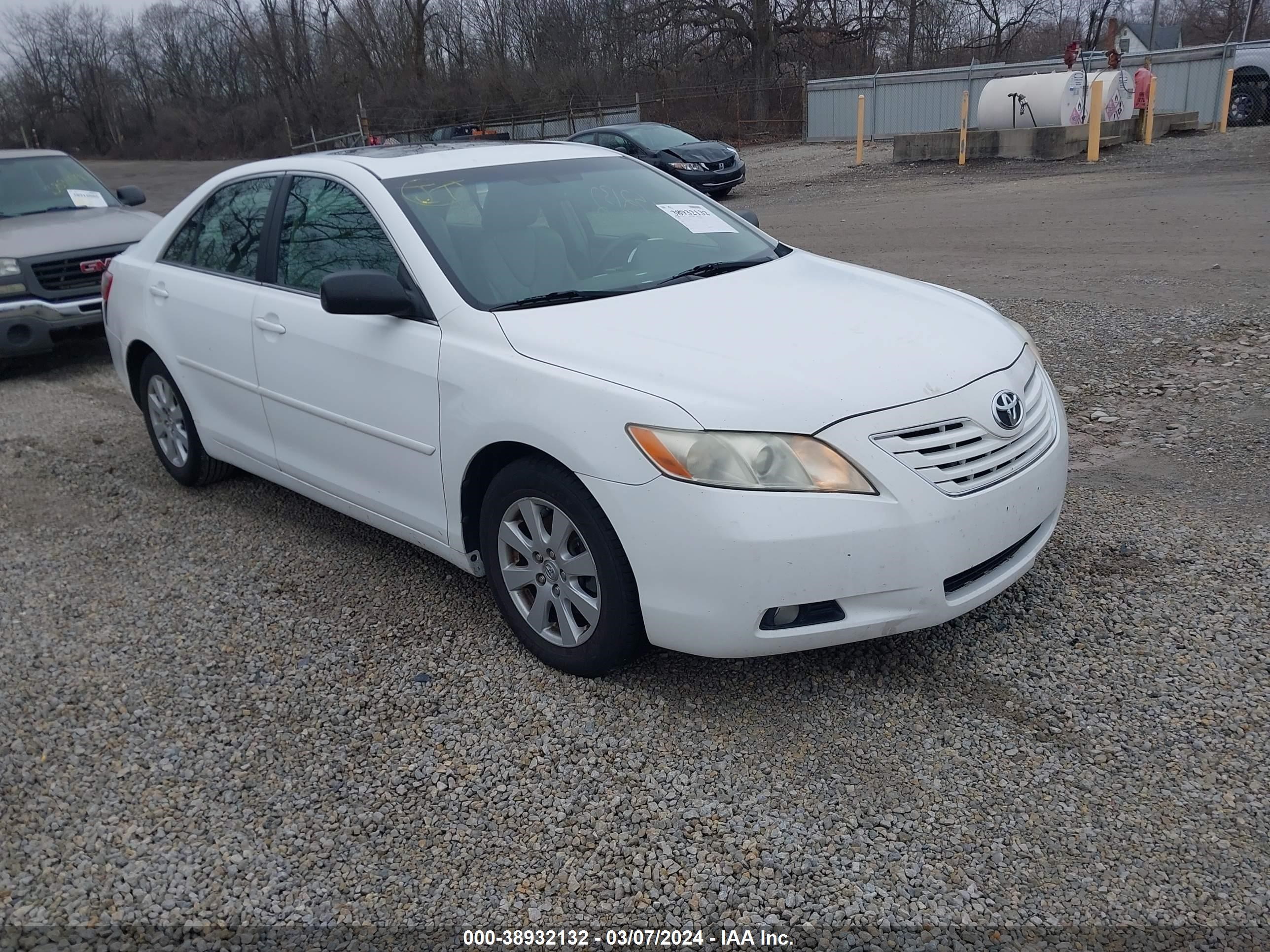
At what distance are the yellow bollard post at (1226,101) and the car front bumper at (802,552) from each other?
2351 cm

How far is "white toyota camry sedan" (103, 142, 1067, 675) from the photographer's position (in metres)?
2.97

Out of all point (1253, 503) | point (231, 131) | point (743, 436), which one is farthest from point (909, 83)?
point (231, 131)

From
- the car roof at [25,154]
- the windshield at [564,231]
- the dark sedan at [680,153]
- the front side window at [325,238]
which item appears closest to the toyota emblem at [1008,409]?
the windshield at [564,231]

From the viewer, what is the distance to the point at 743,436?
2.97 m

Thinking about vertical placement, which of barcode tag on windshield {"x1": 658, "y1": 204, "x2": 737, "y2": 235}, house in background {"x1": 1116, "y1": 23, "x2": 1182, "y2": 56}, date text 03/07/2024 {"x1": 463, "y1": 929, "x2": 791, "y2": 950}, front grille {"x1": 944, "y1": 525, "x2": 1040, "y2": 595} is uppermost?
house in background {"x1": 1116, "y1": 23, "x2": 1182, "y2": 56}

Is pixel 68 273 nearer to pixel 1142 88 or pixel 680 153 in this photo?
pixel 680 153

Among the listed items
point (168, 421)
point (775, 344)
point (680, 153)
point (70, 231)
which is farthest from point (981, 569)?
point (680, 153)

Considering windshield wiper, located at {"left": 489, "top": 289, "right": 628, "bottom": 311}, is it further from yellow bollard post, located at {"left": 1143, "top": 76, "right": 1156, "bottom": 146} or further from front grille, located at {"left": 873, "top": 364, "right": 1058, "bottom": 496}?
yellow bollard post, located at {"left": 1143, "top": 76, "right": 1156, "bottom": 146}

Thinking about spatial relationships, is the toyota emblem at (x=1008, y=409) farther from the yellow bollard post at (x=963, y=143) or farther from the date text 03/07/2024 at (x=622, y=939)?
the yellow bollard post at (x=963, y=143)

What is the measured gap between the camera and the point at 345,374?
13.1ft

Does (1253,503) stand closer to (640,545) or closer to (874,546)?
(874,546)

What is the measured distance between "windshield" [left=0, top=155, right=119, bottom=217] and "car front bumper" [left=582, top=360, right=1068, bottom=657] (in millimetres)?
8350

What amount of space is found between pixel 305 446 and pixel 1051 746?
9.79ft

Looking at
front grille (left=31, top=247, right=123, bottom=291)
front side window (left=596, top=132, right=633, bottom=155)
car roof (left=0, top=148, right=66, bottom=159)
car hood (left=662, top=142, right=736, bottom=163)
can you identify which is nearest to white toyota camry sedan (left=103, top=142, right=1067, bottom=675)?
front grille (left=31, top=247, right=123, bottom=291)
